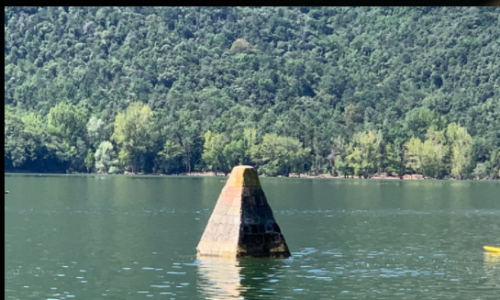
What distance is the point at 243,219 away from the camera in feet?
93.7

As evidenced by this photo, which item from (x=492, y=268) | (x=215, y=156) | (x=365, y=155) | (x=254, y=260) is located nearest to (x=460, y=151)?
(x=365, y=155)

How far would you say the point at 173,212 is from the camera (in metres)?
66.2

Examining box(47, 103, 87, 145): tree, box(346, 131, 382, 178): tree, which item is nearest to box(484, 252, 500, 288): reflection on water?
box(346, 131, 382, 178): tree

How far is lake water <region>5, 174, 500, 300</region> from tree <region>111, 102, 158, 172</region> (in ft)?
322

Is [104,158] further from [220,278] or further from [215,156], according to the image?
[220,278]

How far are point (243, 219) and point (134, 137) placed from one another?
483ft

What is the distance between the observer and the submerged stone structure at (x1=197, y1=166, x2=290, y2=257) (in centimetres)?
2862

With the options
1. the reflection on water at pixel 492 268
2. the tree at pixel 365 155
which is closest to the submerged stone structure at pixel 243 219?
the reflection on water at pixel 492 268

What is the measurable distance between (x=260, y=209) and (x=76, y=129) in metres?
151

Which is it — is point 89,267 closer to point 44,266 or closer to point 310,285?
point 44,266

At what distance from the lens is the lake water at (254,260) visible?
85.4 ft

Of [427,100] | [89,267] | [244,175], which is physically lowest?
[89,267]

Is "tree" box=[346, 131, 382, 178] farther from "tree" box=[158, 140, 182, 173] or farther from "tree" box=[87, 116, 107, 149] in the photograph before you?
"tree" box=[87, 116, 107, 149]

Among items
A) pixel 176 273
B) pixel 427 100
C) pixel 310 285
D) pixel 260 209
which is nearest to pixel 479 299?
pixel 310 285
